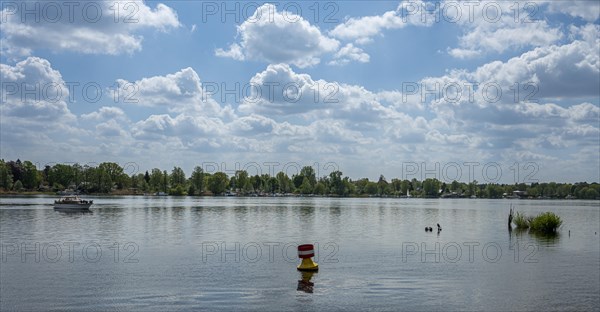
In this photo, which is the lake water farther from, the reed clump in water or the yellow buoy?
the reed clump in water

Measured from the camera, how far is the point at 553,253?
51.9 metres

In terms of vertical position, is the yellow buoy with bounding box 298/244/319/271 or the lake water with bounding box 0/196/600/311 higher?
the yellow buoy with bounding box 298/244/319/271

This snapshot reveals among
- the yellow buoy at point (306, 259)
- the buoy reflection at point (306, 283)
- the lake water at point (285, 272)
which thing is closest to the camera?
the lake water at point (285, 272)

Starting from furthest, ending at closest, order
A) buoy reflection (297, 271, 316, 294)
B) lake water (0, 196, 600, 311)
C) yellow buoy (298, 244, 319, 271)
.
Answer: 1. yellow buoy (298, 244, 319, 271)
2. buoy reflection (297, 271, 316, 294)
3. lake water (0, 196, 600, 311)

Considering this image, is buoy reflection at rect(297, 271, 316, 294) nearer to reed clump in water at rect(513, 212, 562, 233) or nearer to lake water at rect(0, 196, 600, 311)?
lake water at rect(0, 196, 600, 311)

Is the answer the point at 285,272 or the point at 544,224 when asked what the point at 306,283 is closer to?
the point at 285,272

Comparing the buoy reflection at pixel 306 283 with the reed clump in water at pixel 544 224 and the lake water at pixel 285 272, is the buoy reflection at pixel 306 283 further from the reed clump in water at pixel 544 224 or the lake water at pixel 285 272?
the reed clump in water at pixel 544 224

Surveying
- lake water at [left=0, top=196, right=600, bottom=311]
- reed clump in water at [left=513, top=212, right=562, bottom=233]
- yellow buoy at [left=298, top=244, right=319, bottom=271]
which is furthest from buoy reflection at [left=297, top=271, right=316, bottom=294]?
reed clump in water at [left=513, top=212, right=562, bottom=233]

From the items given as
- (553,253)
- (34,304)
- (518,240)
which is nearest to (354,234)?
(518,240)

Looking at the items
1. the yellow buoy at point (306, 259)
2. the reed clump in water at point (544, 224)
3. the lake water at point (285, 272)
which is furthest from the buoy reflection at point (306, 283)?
the reed clump in water at point (544, 224)

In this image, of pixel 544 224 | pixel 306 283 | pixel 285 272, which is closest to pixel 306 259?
pixel 285 272

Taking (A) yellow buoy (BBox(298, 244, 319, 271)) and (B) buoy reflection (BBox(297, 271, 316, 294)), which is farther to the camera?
(A) yellow buoy (BBox(298, 244, 319, 271))

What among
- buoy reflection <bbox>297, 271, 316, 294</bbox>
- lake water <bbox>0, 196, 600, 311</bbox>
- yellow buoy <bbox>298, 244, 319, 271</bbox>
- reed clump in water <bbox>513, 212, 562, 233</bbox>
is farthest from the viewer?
reed clump in water <bbox>513, 212, 562, 233</bbox>

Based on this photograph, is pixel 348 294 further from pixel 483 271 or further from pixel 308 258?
pixel 483 271
